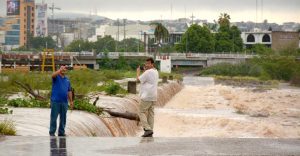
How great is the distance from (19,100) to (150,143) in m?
10.1

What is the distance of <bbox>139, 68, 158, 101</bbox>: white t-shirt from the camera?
1653cm

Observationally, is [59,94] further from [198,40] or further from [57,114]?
[198,40]

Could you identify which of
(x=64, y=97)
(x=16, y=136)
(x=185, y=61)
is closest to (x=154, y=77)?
(x=64, y=97)

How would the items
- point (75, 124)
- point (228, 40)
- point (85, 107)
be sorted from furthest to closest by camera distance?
point (228, 40) < point (85, 107) < point (75, 124)

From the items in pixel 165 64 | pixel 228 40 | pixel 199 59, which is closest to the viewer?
pixel 165 64

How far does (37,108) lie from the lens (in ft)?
75.1

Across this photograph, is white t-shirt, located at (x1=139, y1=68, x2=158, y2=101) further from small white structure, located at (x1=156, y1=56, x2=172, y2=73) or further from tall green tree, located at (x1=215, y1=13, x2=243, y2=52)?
tall green tree, located at (x1=215, y1=13, x2=243, y2=52)

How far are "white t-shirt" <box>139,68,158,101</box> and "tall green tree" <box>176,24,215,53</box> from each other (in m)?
145

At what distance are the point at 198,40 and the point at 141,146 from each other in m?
149

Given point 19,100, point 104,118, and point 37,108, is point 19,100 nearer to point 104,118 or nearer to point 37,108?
point 37,108

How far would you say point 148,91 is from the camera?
54.8ft

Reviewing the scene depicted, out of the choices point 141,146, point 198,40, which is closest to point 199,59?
point 198,40

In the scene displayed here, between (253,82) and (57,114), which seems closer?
(57,114)

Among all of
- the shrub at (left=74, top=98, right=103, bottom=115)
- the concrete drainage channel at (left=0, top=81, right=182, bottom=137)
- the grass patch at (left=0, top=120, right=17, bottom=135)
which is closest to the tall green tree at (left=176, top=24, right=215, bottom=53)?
the concrete drainage channel at (left=0, top=81, right=182, bottom=137)
